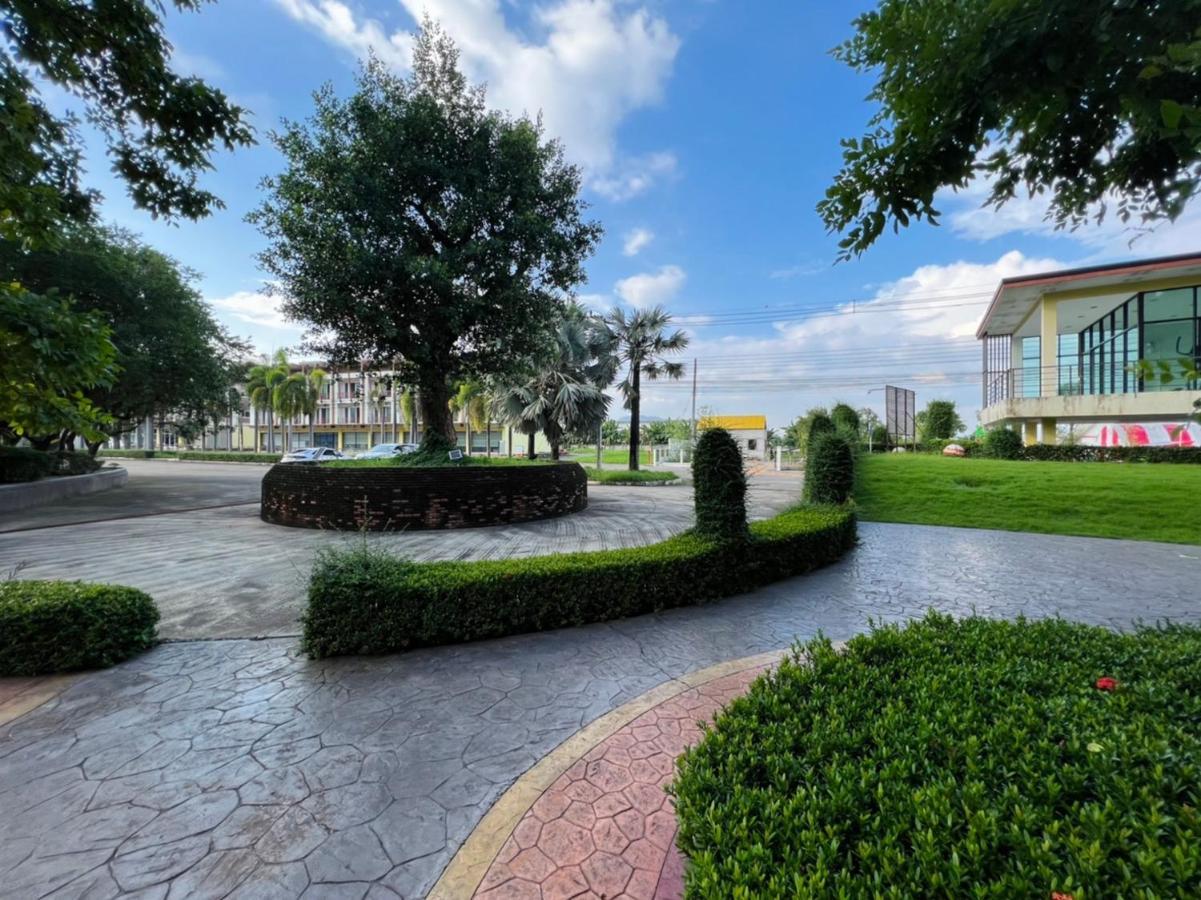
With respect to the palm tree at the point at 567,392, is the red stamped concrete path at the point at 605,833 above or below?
below

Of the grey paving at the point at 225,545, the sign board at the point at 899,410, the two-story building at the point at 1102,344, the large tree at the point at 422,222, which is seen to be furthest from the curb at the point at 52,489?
the two-story building at the point at 1102,344

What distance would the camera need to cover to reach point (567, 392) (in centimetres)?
1939

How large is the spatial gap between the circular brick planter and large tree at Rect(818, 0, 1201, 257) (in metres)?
8.99

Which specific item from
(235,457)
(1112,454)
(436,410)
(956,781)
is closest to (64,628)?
(956,781)

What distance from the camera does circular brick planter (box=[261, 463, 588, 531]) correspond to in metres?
10.0

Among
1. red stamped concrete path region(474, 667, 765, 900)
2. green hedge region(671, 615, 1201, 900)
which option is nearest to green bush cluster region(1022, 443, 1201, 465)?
green hedge region(671, 615, 1201, 900)

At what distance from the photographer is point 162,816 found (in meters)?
2.30

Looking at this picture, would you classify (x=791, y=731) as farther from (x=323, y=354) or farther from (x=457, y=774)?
(x=323, y=354)

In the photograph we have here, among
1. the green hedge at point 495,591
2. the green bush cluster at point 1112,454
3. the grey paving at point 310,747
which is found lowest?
the grey paving at point 310,747

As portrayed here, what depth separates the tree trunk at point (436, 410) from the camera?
11.4 metres

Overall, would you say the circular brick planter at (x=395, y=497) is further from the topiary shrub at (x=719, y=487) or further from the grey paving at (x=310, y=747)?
the topiary shrub at (x=719, y=487)

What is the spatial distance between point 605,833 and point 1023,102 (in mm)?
3975

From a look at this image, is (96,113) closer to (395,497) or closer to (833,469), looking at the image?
(395,497)

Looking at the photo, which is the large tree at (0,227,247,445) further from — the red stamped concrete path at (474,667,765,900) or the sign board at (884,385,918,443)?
the sign board at (884,385,918,443)
